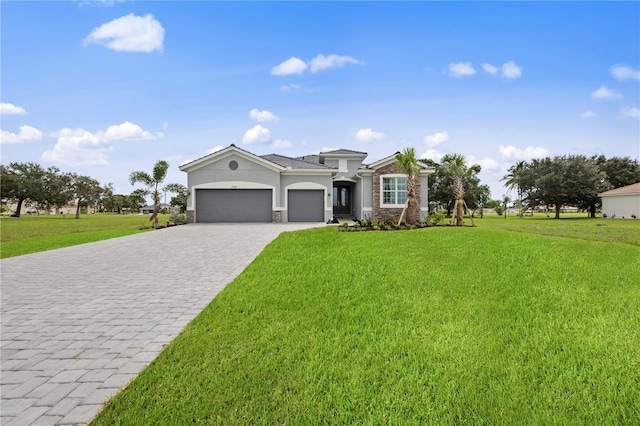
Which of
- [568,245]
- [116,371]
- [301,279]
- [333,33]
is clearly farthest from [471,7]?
[116,371]

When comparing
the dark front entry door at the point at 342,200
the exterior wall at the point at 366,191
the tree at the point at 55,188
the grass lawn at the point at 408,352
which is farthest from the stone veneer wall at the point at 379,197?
the tree at the point at 55,188

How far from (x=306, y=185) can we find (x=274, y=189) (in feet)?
7.40

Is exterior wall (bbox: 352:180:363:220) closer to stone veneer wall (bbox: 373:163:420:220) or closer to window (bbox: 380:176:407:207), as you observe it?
stone veneer wall (bbox: 373:163:420:220)

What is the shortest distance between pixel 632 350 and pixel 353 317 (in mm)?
3219

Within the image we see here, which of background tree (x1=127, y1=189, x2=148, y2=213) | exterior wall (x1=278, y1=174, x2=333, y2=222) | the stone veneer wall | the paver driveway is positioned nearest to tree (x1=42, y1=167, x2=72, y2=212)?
background tree (x1=127, y1=189, x2=148, y2=213)

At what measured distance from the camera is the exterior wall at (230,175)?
862 inches

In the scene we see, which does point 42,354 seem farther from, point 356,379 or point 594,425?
point 594,425

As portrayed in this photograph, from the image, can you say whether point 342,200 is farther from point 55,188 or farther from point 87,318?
point 55,188

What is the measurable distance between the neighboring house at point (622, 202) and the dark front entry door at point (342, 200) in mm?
26958

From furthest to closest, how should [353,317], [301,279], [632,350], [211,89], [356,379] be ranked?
[211,89], [301,279], [353,317], [632,350], [356,379]

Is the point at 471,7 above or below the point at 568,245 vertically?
above

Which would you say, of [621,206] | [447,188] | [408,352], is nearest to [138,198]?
[408,352]

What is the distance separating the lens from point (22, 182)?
43875 millimetres

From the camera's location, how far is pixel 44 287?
6832 mm
